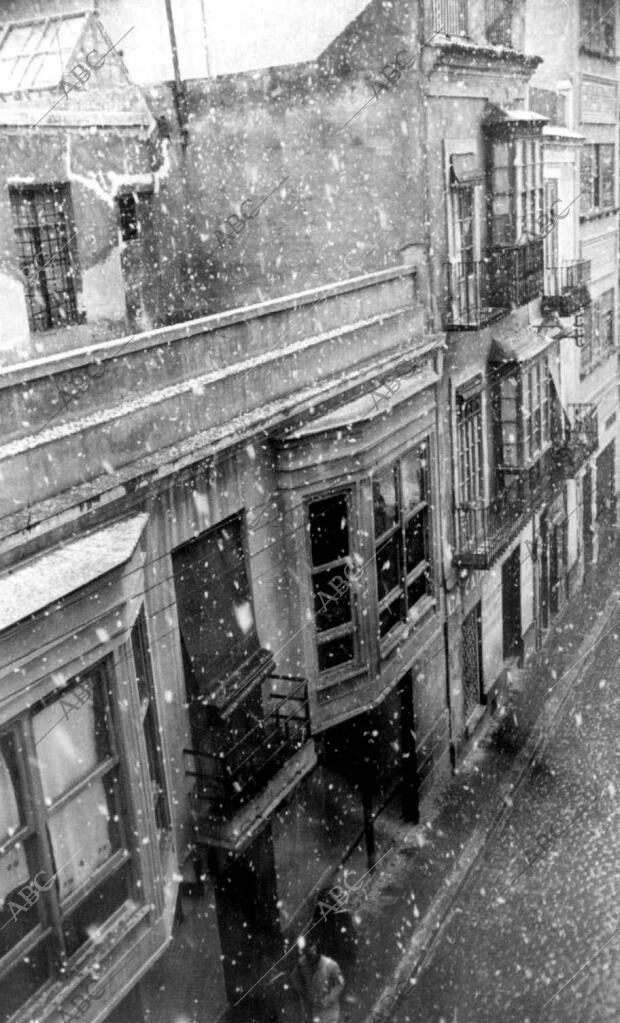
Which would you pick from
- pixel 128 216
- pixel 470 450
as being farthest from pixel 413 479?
pixel 128 216

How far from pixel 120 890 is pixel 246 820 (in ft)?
7.78

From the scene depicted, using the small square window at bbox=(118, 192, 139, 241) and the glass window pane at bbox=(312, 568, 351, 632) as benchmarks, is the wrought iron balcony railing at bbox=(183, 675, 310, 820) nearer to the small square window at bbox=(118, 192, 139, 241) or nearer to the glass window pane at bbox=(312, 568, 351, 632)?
the glass window pane at bbox=(312, 568, 351, 632)

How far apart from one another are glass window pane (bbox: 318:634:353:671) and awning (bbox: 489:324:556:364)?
745 cm

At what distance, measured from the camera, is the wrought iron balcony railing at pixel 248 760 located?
35.9ft

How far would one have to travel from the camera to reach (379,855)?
1565cm

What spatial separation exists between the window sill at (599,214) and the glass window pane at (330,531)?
1421 centimetres

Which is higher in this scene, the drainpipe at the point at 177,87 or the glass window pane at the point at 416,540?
the drainpipe at the point at 177,87

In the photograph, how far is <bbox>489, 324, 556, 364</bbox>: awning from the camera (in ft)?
62.1

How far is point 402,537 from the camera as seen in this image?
14.6 m

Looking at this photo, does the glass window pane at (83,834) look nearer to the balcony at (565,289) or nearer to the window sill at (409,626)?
the window sill at (409,626)

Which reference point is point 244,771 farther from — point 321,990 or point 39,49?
point 39,49

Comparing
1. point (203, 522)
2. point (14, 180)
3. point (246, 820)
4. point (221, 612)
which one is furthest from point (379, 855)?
point (14, 180)

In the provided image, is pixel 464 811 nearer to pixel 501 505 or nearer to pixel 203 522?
pixel 501 505

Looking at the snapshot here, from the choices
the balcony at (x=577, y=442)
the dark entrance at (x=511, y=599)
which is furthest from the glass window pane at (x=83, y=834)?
the balcony at (x=577, y=442)
